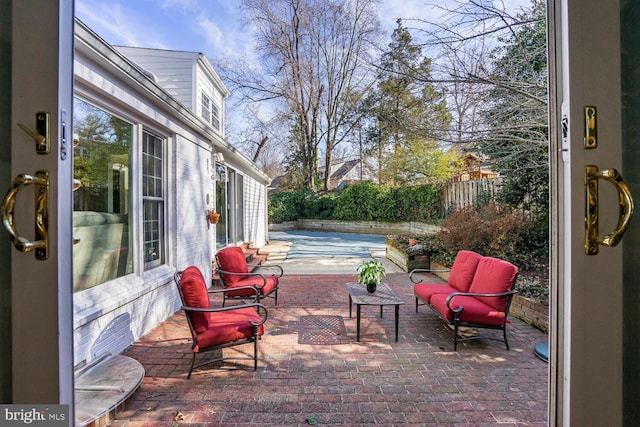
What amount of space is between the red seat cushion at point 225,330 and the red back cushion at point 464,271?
271 cm

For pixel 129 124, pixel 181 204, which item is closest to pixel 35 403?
pixel 129 124

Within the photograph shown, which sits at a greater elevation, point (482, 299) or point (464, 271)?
point (464, 271)

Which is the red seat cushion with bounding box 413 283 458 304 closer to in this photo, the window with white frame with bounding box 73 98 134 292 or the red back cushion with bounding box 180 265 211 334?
the red back cushion with bounding box 180 265 211 334

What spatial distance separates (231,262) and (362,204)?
1591 centimetres

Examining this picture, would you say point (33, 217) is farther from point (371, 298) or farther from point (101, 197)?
point (371, 298)

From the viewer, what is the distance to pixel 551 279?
39.4 inches

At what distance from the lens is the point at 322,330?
402cm

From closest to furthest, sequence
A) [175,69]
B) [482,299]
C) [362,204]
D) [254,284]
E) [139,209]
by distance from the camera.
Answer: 1. [482,299]
2. [139,209]
3. [254,284]
4. [175,69]
5. [362,204]

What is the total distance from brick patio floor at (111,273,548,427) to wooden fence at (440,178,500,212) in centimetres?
550

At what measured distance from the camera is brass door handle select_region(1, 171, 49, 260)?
0.80 metres

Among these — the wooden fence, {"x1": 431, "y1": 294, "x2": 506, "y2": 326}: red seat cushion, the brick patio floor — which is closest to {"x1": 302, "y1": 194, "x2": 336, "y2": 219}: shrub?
the wooden fence

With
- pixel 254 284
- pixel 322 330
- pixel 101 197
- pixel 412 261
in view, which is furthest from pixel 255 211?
pixel 101 197

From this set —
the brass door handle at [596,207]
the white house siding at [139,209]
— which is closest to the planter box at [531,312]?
the brass door handle at [596,207]

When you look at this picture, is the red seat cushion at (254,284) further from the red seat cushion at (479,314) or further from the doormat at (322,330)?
the red seat cushion at (479,314)
